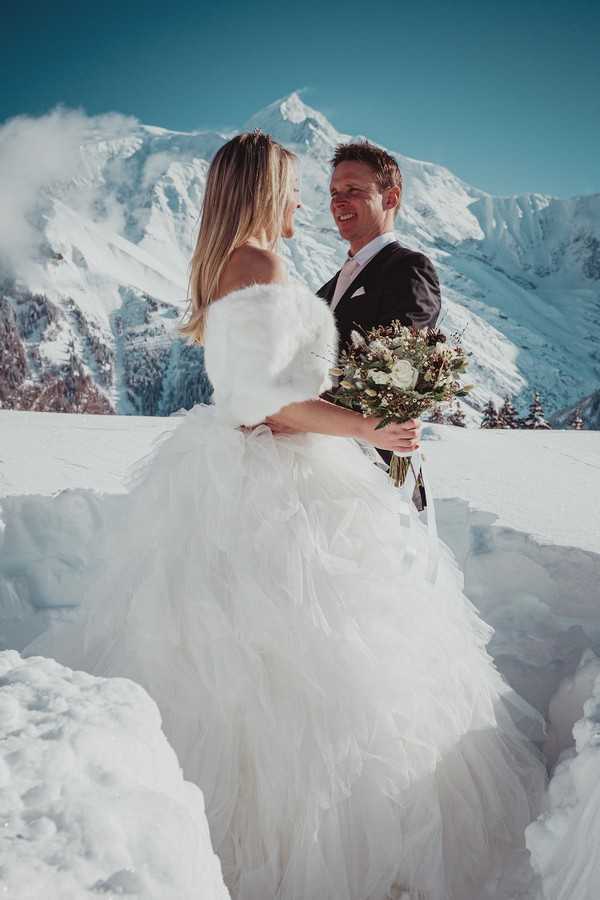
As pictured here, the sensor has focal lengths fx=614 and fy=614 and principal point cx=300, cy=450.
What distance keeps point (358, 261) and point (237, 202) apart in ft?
3.50

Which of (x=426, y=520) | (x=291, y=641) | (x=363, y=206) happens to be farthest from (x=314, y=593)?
(x=363, y=206)

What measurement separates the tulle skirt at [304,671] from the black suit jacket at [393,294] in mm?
853

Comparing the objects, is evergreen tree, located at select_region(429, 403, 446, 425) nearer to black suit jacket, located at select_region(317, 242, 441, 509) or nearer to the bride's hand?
the bride's hand

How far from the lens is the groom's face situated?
3.61m

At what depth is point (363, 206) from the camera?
3.64m

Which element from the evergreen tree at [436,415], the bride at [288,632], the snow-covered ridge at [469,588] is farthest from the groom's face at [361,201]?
the snow-covered ridge at [469,588]

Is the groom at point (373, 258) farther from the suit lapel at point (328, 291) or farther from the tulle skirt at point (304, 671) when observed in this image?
the tulle skirt at point (304, 671)

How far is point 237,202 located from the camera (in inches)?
107

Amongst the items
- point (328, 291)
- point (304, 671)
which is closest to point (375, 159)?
point (328, 291)

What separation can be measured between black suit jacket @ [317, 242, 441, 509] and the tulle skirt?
85 centimetres

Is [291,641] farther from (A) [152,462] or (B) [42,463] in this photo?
(B) [42,463]

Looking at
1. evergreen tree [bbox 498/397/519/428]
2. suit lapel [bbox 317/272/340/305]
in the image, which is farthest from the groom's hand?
evergreen tree [bbox 498/397/519/428]

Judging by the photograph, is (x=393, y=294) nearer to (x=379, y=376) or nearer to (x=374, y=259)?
(x=374, y=259)

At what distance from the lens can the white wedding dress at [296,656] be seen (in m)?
2.46
